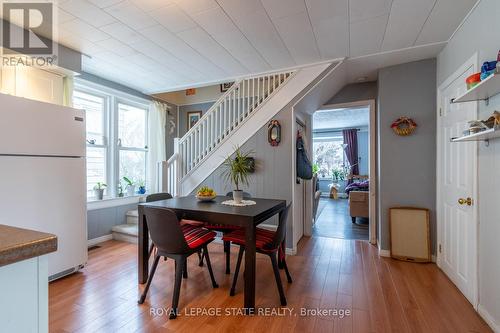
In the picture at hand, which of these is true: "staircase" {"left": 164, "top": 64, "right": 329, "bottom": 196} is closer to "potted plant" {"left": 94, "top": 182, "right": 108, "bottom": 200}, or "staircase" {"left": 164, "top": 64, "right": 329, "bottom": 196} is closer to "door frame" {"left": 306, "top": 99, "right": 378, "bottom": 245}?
"potted plant" {"left": 94, "top": 182, "right": 108, "bottom": 200}

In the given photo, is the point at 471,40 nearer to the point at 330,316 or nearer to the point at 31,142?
the point at 330,316

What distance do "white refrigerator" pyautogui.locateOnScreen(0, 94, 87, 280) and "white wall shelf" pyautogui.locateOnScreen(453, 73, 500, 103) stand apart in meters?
3.63

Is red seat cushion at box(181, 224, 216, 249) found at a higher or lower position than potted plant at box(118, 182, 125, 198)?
lower

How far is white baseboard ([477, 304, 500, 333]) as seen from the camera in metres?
1.77

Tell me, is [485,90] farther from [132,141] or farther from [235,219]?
[132,141]

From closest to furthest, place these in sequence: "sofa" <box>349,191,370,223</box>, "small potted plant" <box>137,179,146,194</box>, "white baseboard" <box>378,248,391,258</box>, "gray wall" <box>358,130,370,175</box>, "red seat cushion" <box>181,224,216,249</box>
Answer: "red seat cushion" <box>181,224,216,249</box>, "white baseboard" <box>378,248,391,258</box>, "small potted plant" <box>137,179,146,194</box>, "sofa" <box>349,191,370,223</box>, "gray wall" <box>358,130,370,175</box>

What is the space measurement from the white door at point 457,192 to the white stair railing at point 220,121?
A: 1.91 m

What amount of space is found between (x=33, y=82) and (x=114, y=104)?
1435 mm

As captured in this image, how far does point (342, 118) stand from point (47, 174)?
7.36 metres

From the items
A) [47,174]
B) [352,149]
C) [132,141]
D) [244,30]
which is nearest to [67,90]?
[47,174]

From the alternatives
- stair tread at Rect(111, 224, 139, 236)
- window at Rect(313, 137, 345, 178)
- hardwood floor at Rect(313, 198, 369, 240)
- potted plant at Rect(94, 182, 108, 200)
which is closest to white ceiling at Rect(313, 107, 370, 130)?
window at Rect(313, 137, 345, 178)

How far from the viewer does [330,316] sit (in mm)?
1981

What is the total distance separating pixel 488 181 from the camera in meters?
1.92

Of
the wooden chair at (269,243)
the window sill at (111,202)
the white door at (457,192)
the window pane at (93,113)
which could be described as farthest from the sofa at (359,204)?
the window pane at (93,113)
